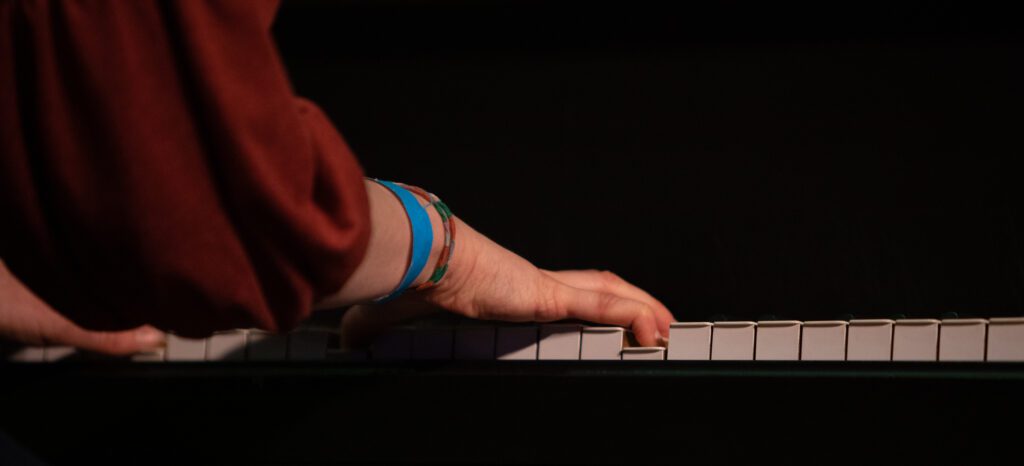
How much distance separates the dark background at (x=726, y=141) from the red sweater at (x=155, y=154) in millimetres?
401

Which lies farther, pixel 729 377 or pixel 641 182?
pixel 641 182

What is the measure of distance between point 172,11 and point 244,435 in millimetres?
532

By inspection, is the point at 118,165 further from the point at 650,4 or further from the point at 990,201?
the point at 990,201

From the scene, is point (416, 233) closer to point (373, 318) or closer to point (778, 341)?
point (373, 318)

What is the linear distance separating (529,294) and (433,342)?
113 mm

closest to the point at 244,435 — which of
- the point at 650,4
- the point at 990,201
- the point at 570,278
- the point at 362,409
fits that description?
the point at 362,409

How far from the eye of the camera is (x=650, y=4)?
1016mm

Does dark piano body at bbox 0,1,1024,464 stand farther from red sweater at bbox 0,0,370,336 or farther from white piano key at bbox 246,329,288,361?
red sweater at bbox 0,0,370,336

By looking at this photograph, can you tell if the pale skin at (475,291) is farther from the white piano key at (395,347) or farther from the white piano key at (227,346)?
the white piano key at (227,346)

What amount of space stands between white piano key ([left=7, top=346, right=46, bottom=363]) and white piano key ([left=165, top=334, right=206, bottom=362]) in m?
0.16

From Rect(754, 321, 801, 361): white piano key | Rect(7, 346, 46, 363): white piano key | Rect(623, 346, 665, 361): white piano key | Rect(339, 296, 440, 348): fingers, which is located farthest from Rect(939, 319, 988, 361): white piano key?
Rect(7, 346, 46, 363): white piano key

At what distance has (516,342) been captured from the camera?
91cm

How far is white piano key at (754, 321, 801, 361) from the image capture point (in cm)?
81

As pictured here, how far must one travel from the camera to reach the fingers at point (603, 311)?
34.6 inches
